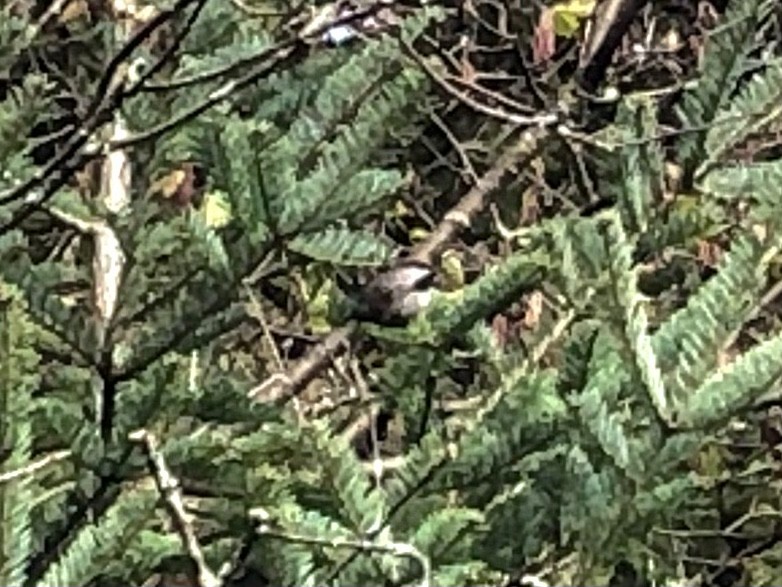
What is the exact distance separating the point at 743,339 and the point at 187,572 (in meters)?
1.27

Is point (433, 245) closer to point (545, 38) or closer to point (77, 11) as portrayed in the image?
point (77, 11)

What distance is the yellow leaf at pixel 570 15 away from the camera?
275 cm

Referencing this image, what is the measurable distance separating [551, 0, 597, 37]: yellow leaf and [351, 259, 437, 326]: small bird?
1147mm

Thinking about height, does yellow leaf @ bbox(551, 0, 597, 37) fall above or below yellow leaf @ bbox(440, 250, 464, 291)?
above

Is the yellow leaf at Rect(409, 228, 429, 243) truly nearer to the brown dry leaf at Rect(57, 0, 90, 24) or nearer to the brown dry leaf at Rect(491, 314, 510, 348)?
the brown dry leaf at Rect(491, 314, 510, 348)

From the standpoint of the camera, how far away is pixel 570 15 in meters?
2.75

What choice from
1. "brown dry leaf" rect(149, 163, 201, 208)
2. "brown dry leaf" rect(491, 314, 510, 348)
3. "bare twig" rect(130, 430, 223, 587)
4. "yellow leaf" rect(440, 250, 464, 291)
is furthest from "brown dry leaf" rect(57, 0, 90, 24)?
"bare twig" rect(130, 430, 223, 587)

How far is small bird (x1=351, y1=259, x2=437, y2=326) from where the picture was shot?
58.9 inches

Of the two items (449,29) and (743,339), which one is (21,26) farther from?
(449,29)

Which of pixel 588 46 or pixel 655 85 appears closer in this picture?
pixel 588 46

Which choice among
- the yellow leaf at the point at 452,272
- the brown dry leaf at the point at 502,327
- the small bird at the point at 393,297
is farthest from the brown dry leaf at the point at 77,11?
the small bird at the point at 393,297

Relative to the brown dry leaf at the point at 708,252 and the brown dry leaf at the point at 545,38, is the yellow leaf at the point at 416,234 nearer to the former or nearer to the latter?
the brown dry leaf at the point at 545,38

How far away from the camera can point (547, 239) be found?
48.0 inches

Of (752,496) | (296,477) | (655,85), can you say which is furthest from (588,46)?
(296,477)
